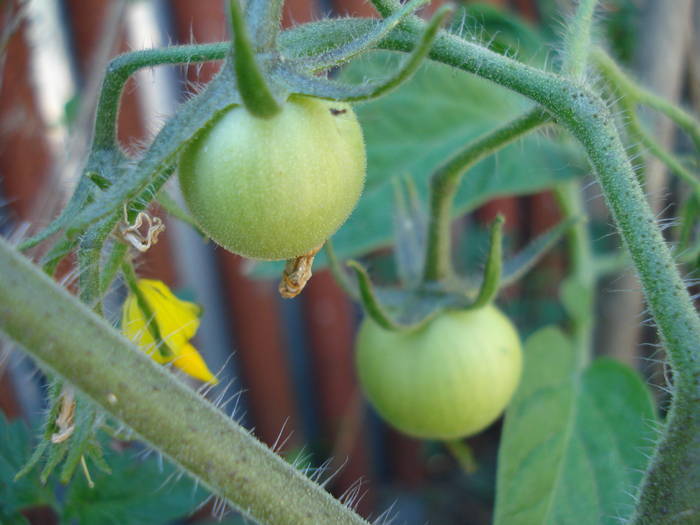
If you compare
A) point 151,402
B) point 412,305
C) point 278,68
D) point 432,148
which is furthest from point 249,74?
point 432,148

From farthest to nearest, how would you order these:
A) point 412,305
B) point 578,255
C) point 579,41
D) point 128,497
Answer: point 578,255
point 412,305
point 128,497
point 579,41

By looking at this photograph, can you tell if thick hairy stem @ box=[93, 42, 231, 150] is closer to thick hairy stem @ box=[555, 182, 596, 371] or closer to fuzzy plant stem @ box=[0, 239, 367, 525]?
fuzzy plant stem @ box=[0, 239, 367, 525]

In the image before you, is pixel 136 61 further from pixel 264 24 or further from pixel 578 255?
pixel 578 255

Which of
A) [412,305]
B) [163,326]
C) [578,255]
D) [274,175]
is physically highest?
[274,175]

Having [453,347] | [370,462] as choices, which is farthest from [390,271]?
[453,347]

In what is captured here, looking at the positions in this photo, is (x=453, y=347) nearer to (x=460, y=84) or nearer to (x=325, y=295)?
(x=460, y=84)

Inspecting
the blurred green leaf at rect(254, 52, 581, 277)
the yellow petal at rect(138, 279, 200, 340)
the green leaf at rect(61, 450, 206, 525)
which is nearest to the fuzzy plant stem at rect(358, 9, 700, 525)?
the yellow petal at rect(138, 279, 200, 340)

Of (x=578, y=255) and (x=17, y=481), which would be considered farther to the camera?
(x=578, y=255)

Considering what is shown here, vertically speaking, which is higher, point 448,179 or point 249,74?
point 249,74
